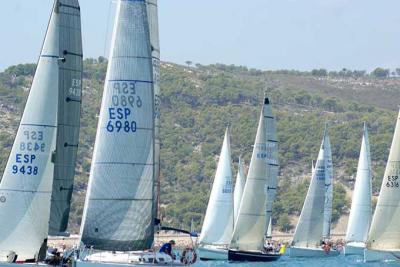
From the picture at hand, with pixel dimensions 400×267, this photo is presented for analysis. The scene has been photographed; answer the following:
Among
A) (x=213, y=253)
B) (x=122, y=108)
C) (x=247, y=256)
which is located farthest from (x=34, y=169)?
(x=213, y=253)

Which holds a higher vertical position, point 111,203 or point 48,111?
point 48,111

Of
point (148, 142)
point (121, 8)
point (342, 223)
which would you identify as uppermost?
point (121, 8)

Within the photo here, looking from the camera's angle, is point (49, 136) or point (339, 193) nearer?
point (49, 136)

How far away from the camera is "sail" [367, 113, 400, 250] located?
5097 centimetres

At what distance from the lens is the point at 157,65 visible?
40531mm

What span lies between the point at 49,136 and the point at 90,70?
122401mm

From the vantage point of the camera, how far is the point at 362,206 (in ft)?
234

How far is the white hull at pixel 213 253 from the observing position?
2219 inches

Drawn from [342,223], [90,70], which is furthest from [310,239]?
[90,70]

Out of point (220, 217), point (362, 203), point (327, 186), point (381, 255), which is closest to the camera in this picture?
point (381, 255)

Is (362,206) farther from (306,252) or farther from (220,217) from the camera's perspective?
(220,217)

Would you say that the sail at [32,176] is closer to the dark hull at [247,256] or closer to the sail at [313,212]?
the dark hull at [247,256]

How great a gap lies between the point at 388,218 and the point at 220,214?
1013cm

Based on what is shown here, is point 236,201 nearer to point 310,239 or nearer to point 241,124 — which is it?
point 310,239
